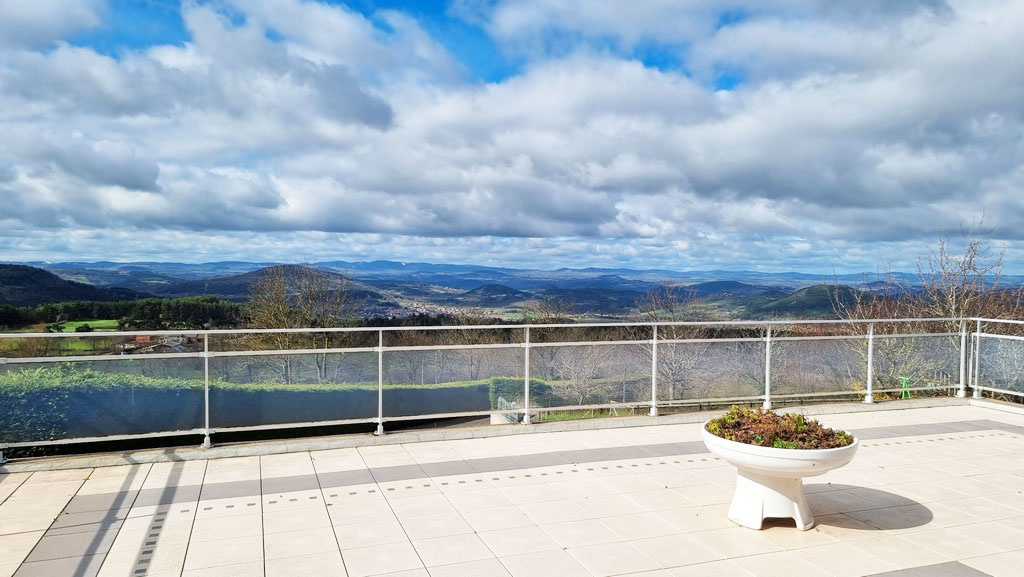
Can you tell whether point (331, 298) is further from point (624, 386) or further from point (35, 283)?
point (624, 386)

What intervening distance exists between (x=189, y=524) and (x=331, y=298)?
28.0m

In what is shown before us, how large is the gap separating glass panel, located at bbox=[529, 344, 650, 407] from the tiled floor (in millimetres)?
1125

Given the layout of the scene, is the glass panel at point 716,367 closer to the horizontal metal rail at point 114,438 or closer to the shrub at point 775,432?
the shrub at point 775,432

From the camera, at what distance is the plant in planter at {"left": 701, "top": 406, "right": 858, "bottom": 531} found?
4.65 m

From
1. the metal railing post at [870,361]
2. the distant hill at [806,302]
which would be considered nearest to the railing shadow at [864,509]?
the metal railing post at [870,361]

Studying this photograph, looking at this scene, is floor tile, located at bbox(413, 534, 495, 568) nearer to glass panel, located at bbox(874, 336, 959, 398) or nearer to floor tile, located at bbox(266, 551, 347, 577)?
floor tile, located at bbox(266, 551, 347, 577)

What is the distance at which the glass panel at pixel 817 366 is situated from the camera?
9742 millimetres

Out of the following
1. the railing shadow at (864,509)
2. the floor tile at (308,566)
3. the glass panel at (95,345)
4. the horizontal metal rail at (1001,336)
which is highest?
the glass panel at (95,345)

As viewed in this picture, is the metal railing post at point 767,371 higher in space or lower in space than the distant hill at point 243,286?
lower

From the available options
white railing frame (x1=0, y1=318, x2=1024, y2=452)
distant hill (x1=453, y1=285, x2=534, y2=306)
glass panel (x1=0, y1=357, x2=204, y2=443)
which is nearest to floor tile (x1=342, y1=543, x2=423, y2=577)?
white railing frame (x1=0, y1=318, x2=1024, y2=452)

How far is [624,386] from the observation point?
898 cm

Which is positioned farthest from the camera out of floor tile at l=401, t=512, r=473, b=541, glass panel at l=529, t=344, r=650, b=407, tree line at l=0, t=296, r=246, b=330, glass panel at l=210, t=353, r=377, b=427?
tree line at l=0, t=296, r=246, b=330

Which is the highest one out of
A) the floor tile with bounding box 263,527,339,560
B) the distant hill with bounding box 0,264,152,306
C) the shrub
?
the distant hill with bounding box 0,264,152,306

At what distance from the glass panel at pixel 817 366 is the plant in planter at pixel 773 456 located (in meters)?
4.82
